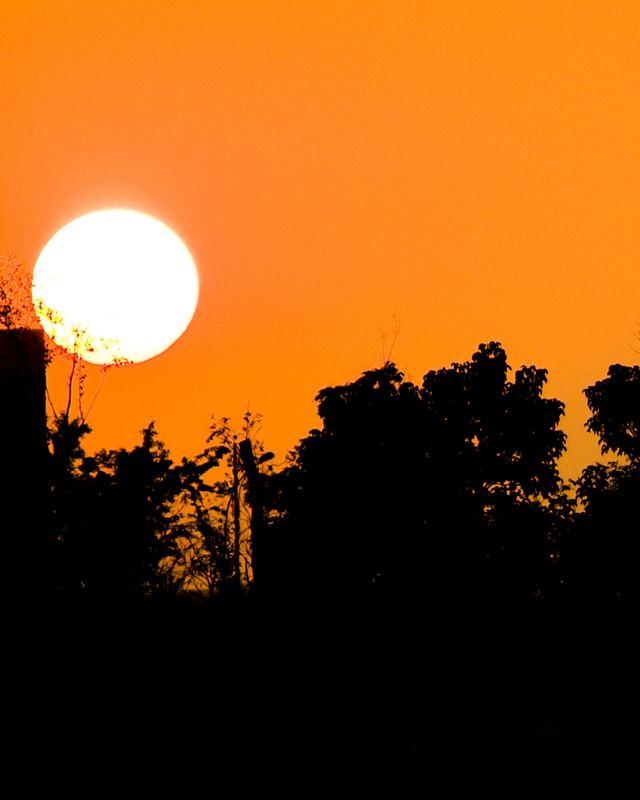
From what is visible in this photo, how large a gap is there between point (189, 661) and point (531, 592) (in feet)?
53.6

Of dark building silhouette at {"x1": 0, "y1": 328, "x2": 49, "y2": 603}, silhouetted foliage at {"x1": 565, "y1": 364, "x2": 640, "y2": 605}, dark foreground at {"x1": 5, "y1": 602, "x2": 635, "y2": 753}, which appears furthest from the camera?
silhouetted foliage at {"x1": 565, "y1": 364, "x2": 640, "y2": 605}

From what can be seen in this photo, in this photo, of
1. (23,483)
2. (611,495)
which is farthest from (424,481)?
(23,483)

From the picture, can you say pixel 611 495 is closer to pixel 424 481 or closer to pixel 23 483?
pixel 424 481

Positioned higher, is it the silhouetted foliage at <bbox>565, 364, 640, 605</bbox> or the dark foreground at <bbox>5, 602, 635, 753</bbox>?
the silhouetted foliage at <bbox>565, 364, 640, 605</bbox>

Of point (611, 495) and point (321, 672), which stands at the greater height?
point (611, 495)

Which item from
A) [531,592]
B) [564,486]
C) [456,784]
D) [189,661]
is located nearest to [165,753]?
[456,784]

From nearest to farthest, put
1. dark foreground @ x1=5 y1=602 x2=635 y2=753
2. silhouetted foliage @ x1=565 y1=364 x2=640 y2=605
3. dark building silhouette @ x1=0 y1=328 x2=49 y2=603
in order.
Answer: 1. dark foreground @ x1=5 y1=602 x2=635 y2=753
2. dark building silhouette @ x1=0 y1=328 x2=49 y2=603
3. silhouetted foliage @ x1=565 y1=364 x2=640 y2=605

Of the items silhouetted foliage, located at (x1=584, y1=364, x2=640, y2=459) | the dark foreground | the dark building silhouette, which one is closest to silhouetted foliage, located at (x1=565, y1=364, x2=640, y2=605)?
silhouetted foliage, located at (x1=584, y1=364, x2=640, y2=459)

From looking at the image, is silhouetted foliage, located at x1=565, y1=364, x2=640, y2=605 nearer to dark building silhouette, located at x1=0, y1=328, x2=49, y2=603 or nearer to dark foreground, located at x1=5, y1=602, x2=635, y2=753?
dark foreground, located at x1=5, y1=602, x2=635, y2=753

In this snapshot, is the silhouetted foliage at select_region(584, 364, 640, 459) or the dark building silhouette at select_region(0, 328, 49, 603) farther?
the silhouetted foliage at select_region(584, 364, 640, 459)

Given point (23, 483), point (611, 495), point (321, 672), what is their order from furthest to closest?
1. point (611, 495)
2. point (321, 672)
3. point (23, 483)

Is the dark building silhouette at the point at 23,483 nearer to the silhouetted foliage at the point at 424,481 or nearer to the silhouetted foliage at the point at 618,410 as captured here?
the silhouetted foliage at the point at 424,481

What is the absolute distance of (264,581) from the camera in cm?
2805

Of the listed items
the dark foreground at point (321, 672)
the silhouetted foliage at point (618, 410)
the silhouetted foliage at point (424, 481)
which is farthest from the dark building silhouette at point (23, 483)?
the silhouetted foliage at point (618, 410)
